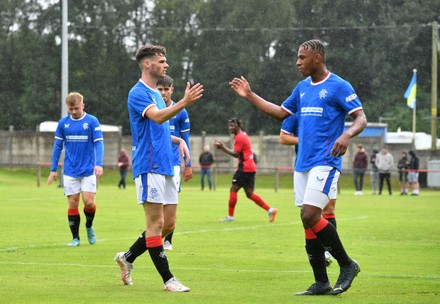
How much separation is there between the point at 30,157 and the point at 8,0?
19784 millimetres

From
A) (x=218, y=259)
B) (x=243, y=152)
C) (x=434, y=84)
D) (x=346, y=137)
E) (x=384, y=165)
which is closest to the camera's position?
(x=346, y=137)

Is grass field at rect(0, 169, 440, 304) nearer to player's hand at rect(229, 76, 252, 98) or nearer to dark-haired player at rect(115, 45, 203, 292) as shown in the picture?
dark-haired player at rect(115, 45, 203, 292)

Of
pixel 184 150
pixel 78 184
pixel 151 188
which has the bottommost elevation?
pixel 78 184

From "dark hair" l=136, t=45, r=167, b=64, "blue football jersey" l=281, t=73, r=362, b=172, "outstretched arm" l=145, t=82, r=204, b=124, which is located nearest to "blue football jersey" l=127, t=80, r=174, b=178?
Result: "outstretched arm" l=145, t=82, r=204, b=124

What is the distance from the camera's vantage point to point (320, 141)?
358 inches

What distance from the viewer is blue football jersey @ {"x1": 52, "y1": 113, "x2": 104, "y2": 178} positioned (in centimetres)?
1479

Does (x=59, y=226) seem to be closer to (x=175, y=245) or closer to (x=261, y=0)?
(x=175, y=245)

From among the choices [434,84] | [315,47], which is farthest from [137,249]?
[434,84]

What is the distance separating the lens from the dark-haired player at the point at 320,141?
9031mm

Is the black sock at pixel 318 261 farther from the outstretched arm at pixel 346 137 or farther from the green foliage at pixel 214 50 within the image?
the green foliage at pixel 214 50

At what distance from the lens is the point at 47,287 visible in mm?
9719

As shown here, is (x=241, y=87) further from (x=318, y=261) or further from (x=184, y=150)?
(x=184, y=150)

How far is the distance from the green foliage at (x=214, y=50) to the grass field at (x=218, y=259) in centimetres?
4380

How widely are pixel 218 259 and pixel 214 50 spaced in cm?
5922
